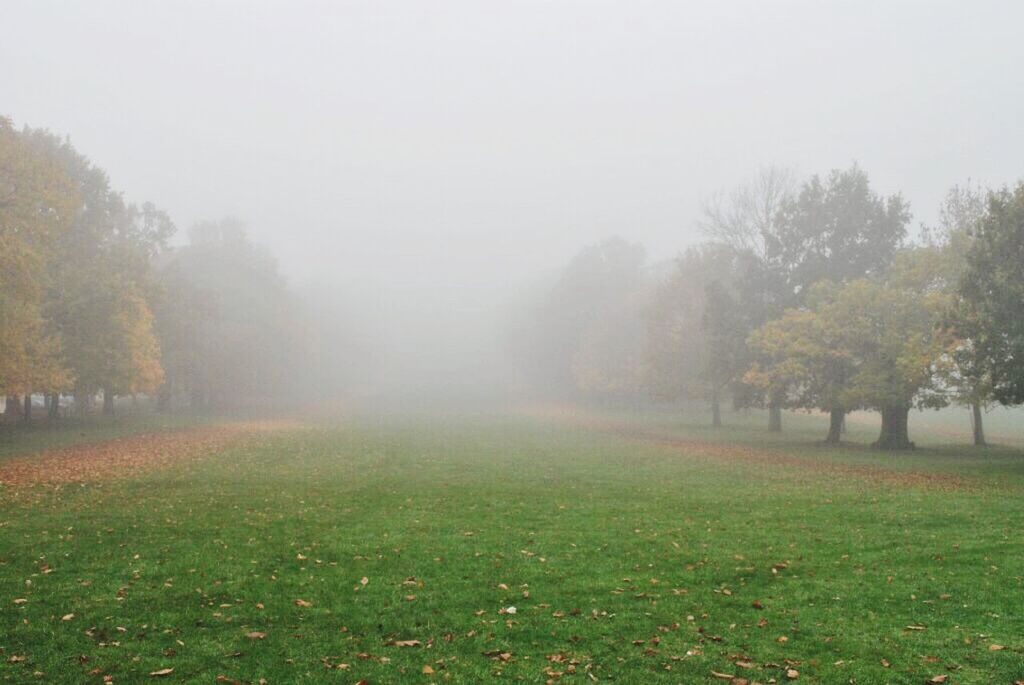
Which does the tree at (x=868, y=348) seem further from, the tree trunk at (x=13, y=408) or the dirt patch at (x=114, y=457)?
the tree trunk at (x=13, y=408)

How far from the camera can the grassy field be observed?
827 cm

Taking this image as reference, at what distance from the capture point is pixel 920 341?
3259 centimetres

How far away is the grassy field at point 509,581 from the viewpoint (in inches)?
325

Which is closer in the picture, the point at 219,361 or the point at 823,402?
the point at 823,402

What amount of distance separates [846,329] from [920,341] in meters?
3.50

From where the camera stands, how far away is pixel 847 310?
35.8m

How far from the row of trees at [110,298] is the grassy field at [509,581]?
1304 cm

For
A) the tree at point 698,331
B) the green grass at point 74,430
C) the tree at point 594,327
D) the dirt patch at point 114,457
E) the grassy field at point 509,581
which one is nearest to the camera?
the grassy field at point 509,581

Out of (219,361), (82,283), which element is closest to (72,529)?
(82,283)

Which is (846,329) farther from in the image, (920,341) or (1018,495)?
(1018,495)

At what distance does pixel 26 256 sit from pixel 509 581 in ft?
89.9

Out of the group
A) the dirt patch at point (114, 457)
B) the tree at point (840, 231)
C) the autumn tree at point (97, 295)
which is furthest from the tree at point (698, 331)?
the autumn tree at point (97, 295)

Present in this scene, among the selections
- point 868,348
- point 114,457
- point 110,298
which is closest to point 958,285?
point 868,348

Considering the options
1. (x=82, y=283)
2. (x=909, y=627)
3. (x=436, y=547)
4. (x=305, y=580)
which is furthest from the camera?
(x=82, y=283)
